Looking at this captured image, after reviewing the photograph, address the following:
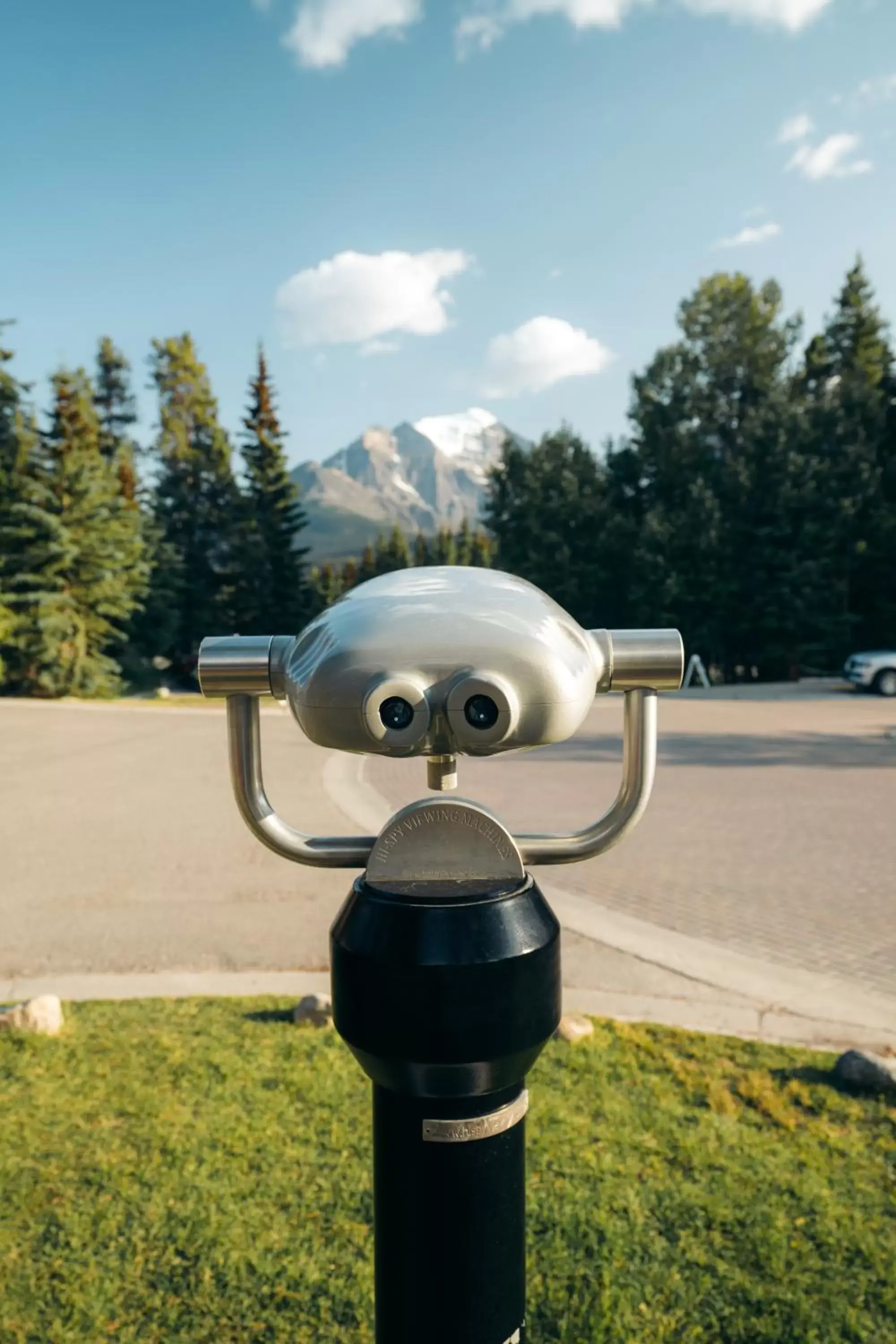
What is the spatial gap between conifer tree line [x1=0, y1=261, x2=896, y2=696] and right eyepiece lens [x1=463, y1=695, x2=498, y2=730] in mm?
21194

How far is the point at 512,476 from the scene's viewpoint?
28672 mm

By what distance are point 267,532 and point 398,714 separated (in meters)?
31.9

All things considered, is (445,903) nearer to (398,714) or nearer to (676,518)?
(398,714)

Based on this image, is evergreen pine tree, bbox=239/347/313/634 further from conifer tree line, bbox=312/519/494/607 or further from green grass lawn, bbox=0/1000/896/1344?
green grass lawn, bbox=0/1000/896/1344

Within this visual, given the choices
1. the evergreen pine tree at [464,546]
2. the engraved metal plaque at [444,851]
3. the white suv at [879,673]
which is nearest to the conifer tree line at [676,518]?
the white suv at [879,673]

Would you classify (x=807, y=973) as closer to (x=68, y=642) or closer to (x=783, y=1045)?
(x=783, y=1045)

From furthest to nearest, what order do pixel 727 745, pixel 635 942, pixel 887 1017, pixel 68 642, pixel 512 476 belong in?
pixel 512 476
pixel 68 642
pixel 727 745
pixel 635 942
pixel 887 1017

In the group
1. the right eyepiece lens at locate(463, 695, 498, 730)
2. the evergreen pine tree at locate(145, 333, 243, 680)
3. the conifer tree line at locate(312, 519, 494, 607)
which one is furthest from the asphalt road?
the conifer tree line at locate(312, 519, 494, 607)

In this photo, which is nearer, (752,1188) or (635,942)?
(752,1188)

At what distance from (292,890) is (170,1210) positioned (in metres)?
3.27

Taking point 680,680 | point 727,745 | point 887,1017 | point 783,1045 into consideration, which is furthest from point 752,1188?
point 727,745

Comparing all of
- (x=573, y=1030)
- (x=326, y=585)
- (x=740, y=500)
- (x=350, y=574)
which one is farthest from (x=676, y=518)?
(x=350, y=574)

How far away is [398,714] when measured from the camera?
111 centimetres

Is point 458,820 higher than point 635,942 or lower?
higher
